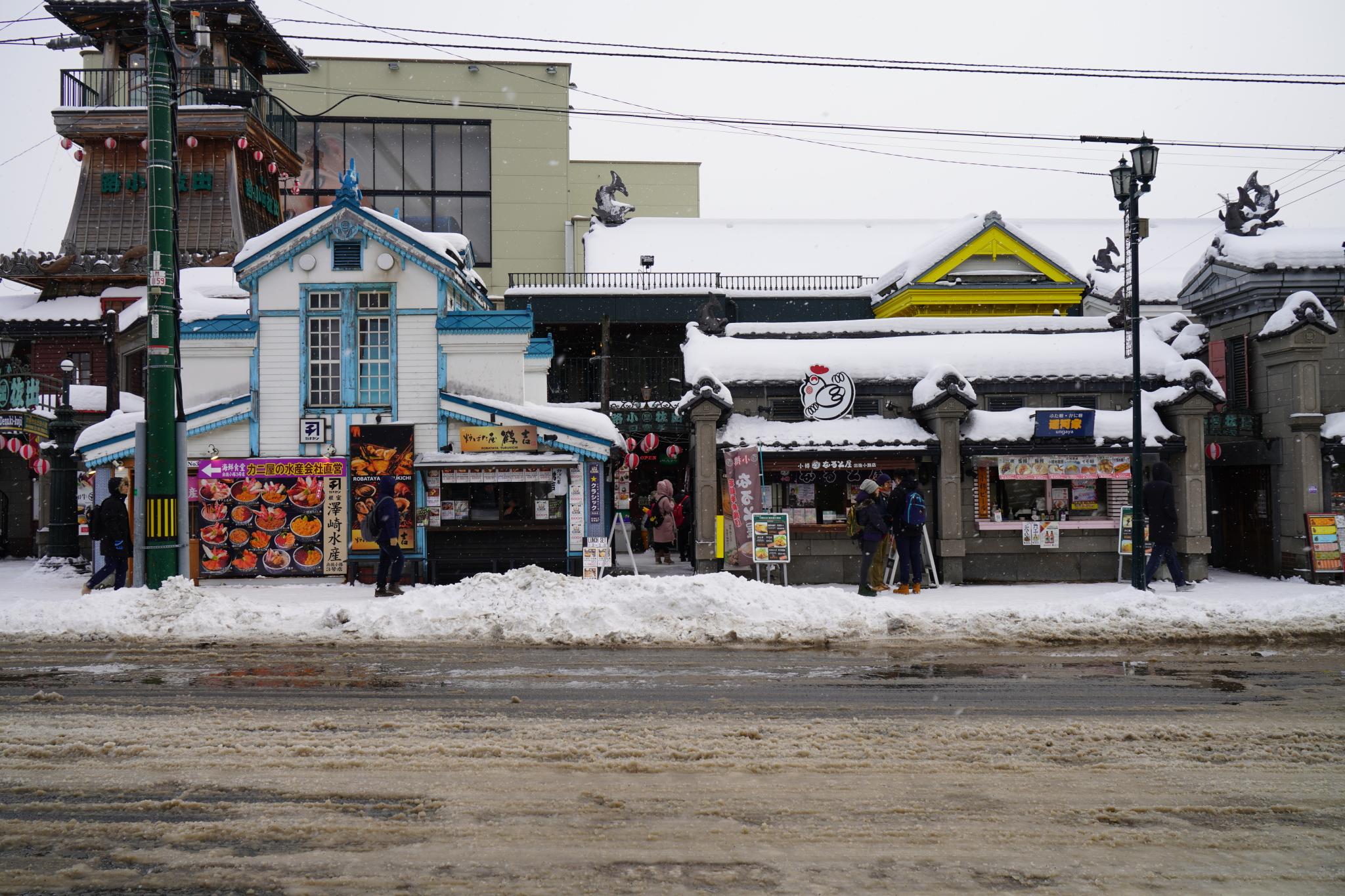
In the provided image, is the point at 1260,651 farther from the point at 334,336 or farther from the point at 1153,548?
the point at 334,336

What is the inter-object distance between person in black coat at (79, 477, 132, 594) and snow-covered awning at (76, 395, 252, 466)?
1.66 metres

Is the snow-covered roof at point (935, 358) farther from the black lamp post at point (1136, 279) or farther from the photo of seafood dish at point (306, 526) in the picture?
the photo of seafood dish at point (306, 526)

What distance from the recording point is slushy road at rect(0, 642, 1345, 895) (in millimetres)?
4340

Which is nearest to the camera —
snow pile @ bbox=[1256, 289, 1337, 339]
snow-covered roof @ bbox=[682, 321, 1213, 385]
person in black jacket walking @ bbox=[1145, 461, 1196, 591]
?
person in black jacket walking @ bbox=[1145, 461, 1196, 591]

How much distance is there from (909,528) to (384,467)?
9977 millimetres

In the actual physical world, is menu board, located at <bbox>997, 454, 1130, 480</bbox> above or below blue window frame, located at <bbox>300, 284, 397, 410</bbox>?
below

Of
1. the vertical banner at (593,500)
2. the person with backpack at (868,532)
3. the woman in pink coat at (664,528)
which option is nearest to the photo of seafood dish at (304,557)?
the vertical banner at (593,500)

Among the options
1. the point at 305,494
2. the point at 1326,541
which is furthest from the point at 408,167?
the point at 1326,541

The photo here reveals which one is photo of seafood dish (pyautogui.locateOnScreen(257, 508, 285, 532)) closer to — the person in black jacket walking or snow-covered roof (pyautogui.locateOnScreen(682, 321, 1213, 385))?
snow-covered roof (pyautogui.locateOnScreen(682, 321, 1213, 385))

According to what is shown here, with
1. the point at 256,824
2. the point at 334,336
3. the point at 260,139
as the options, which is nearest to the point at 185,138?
the point at 260,139

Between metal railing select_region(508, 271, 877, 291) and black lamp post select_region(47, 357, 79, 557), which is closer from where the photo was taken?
black lamp post select_region(47, 357, 79, 557)

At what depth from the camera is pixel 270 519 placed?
16328mm

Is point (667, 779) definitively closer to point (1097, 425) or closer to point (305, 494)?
point (305, 494)

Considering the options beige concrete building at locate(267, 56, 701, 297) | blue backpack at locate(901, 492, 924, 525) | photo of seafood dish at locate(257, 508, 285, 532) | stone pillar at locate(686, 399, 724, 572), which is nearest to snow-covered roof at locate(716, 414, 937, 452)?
stone pillar at locate(686, 399, 724, 572)
